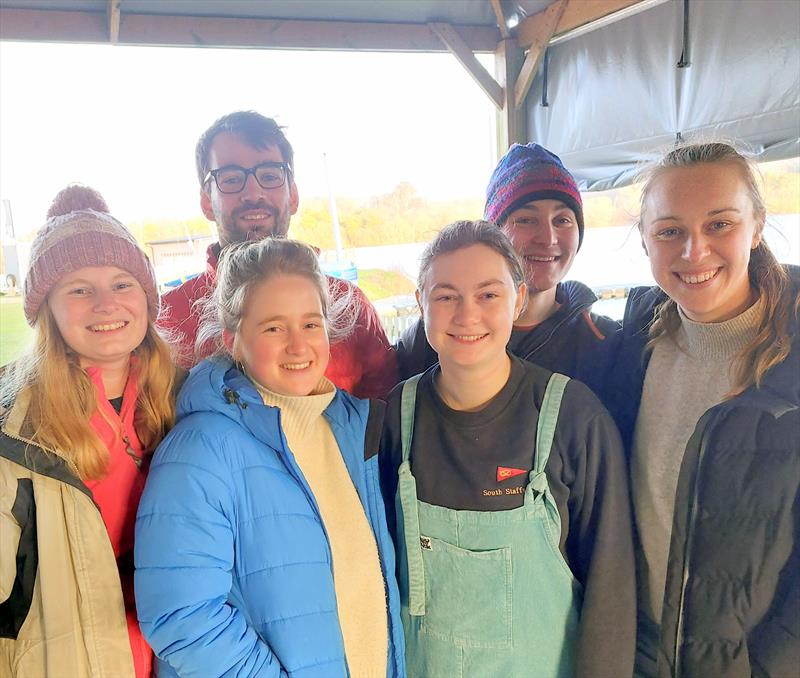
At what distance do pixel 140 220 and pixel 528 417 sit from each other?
245 cm

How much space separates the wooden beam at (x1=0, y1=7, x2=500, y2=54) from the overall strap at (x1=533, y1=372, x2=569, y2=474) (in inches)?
125

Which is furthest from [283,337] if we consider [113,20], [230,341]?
[113,20]

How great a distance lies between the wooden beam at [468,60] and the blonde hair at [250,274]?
3135 mm

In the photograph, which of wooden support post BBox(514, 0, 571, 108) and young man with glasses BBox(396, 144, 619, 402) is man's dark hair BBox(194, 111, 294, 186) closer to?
young man with glasses BBox(396, 144, 619, 402)

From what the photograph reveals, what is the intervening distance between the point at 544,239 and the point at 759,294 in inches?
20.4

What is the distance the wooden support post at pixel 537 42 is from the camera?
3680 millimetres

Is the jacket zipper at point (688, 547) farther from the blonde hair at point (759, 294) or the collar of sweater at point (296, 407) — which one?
the collar of sweater at point (296, 407)

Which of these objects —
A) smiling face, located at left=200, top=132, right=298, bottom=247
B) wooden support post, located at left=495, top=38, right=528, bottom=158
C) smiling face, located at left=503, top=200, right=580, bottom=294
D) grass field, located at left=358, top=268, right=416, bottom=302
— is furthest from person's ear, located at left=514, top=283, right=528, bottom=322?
wooden support post, located at left=495, top=38, right=528, bottom=158

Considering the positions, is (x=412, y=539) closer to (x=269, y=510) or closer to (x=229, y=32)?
(x=269, y=510)

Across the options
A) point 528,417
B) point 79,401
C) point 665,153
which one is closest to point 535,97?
point 665,153

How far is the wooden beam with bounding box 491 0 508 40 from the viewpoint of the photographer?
3.85 metres

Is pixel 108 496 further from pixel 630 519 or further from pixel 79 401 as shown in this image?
pixel 630 519

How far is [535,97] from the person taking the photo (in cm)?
409

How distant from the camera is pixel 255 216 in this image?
5.46ft
